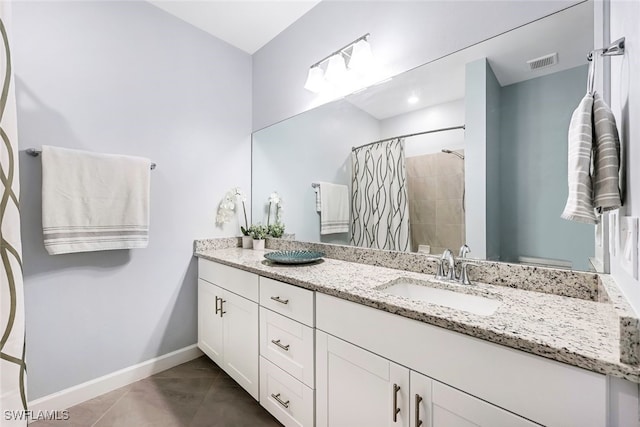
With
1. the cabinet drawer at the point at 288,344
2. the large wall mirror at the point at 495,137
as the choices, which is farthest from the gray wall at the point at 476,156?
the cabinet drawer at the point at 288,344

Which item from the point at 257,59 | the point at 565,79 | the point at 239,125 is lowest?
the point at 565,79

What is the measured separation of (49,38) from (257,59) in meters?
1.34

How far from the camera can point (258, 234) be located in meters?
2.19

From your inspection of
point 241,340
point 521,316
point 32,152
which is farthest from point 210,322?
point 521,316

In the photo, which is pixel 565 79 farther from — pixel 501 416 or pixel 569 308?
pixel 501 416

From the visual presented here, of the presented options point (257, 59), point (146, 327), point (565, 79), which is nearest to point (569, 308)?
point (565, 79)

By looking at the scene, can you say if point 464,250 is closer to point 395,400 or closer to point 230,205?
point 395,400

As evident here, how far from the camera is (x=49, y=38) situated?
1.48m

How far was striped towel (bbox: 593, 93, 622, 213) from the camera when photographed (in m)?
0.68

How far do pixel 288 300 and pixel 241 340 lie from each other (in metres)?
0.54

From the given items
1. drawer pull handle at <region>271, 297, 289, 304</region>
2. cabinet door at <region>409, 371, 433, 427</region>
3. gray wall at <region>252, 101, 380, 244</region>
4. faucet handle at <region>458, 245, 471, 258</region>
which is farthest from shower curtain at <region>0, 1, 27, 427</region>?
faucet handle at <region>458, 245, 471, 258</region>

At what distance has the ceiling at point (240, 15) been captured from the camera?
1855 millimetres

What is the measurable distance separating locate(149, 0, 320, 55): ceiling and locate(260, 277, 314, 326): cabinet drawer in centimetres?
182

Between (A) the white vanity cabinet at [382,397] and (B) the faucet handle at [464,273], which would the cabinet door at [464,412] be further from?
(B) the faucet handle at [464,273]
